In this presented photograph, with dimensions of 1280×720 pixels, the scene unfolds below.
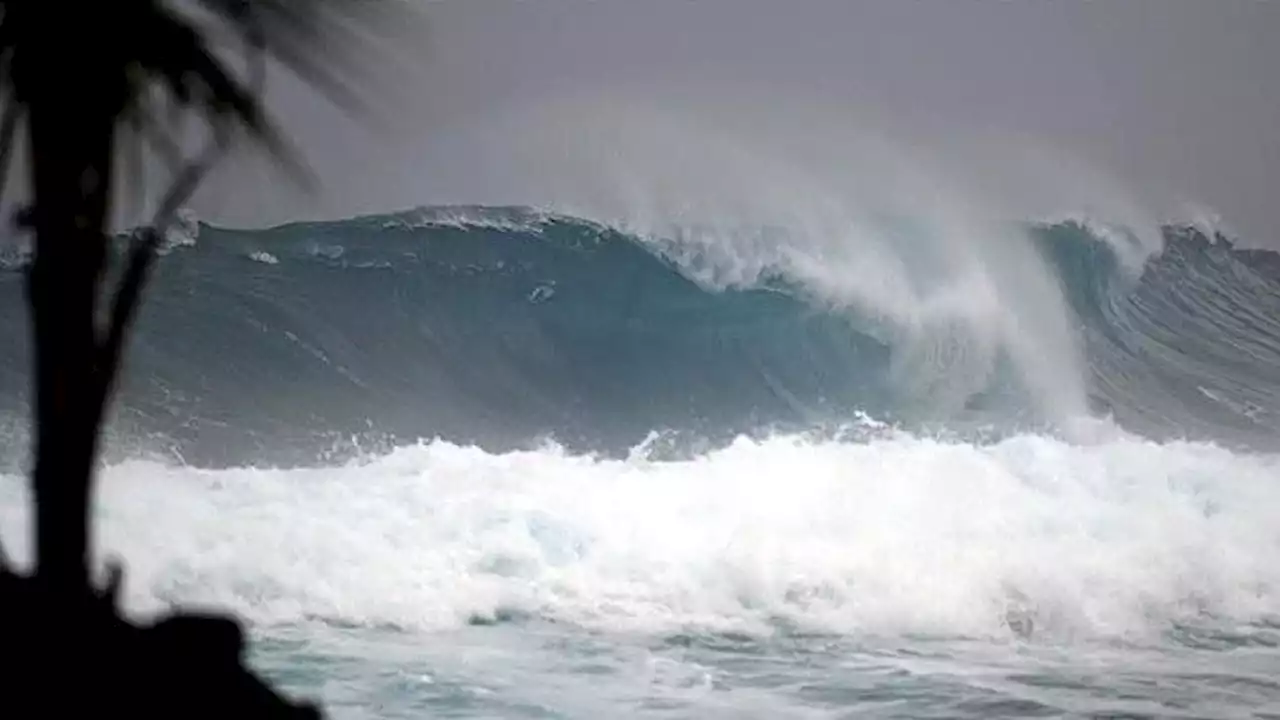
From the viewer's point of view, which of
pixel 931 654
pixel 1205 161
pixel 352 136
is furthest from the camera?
pixel 1205 161

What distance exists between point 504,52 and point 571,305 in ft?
2.18

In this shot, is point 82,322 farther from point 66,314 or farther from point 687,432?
point 687,432

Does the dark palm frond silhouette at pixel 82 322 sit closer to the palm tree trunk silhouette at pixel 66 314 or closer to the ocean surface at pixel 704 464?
the palm tree trunk silhouette at pixel 66 314

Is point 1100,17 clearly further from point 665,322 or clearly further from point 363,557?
point 363,557

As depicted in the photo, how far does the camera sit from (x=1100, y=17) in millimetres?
3301

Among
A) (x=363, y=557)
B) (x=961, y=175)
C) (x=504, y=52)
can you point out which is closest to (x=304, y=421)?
(x=363, y=557)

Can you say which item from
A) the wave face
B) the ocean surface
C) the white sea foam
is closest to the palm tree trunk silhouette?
the ocean surface

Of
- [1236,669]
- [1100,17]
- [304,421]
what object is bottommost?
[1236,669]

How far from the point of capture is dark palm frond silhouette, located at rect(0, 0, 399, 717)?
3.37 ft

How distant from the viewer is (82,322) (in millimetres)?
1030

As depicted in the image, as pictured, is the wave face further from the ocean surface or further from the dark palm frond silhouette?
the dark palm frond silhouette

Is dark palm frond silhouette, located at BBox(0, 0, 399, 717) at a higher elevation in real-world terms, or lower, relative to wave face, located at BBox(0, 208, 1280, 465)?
lower

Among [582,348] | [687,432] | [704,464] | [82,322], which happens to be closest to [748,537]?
[704,464]

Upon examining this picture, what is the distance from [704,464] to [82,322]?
2.10 metres
